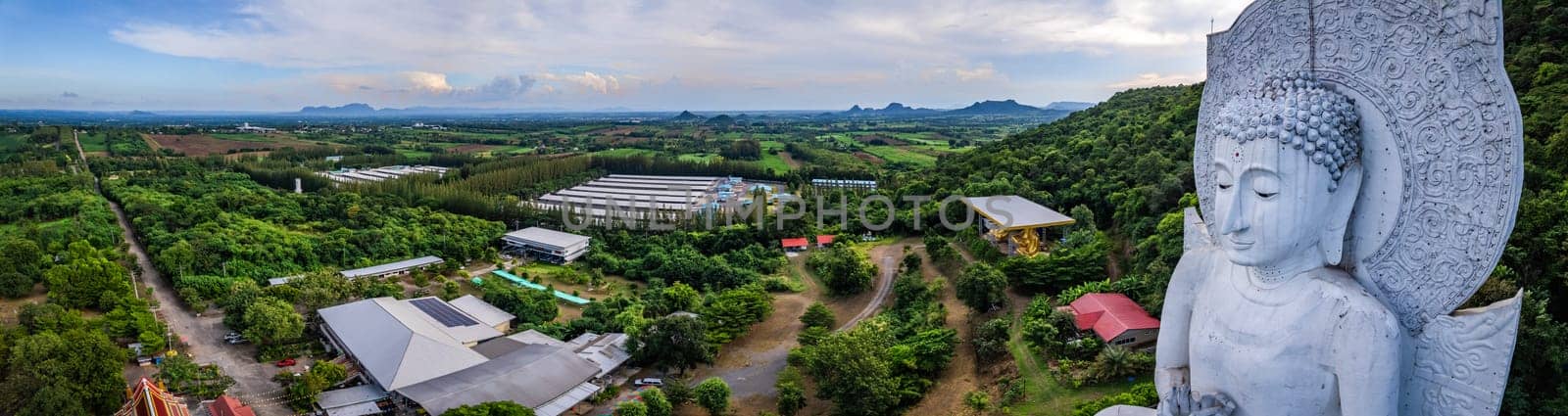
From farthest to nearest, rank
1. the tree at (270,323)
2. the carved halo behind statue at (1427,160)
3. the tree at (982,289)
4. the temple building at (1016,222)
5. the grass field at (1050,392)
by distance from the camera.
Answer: the temple building at (1016,222)
the tree at (270,323)
the tree at (982,289)
the grass field at (1050,392)
the carved halo behind statue at (1427,160)

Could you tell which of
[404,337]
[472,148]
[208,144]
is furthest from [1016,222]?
[208,144]

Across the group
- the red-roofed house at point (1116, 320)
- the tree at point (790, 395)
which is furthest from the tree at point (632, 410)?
the red-roofed house at point (1116, 320)

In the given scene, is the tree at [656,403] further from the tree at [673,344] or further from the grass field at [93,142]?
the grass field at [93,142]

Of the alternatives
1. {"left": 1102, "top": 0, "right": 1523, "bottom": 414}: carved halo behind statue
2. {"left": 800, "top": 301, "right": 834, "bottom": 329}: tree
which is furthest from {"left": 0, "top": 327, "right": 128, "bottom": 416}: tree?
{"left": 1102, "top": 0, "right": 1523, "bottom": 414}: carved halo behind statue

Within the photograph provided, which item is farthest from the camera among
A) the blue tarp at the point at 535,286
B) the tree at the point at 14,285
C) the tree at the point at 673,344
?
the blue tarp at the point at 535,286

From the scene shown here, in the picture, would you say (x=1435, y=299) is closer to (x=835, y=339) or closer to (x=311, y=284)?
(x=835, y=339)

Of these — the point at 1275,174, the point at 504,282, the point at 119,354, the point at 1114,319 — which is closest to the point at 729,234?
the point at 504,282
